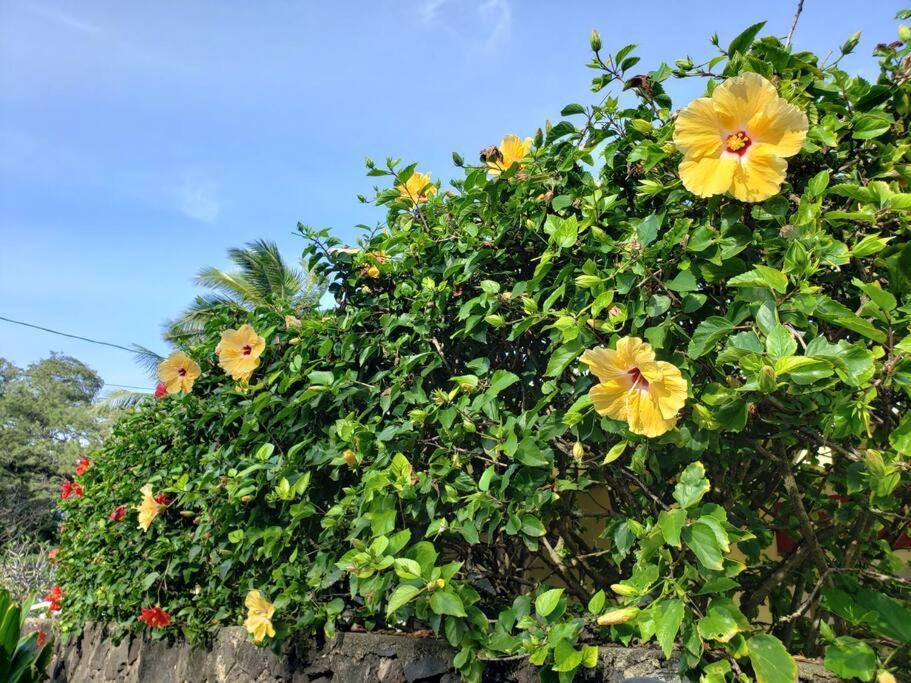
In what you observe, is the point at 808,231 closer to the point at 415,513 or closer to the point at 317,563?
the point at 415,513

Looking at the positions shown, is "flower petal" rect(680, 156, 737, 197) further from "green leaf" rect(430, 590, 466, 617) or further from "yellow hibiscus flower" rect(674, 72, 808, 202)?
"green leaf" rect(430, 590, 466, 617)

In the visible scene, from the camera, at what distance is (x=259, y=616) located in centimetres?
240

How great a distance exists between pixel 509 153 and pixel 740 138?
786 mm

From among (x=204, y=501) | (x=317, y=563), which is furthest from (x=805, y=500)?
(x=204, y=501)

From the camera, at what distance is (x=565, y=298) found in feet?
6.16

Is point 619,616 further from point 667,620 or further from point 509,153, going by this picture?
point 509,153

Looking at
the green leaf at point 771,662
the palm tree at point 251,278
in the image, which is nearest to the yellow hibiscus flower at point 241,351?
the green leaf at point 771,662

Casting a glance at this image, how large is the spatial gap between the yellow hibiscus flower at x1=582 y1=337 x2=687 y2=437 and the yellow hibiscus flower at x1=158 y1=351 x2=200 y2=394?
1980 millimetres

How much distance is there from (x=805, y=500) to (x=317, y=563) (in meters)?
1.58

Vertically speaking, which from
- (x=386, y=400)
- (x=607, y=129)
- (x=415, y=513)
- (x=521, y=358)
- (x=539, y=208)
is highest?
(x=607, y=129)

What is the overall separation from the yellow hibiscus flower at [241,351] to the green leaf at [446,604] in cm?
119

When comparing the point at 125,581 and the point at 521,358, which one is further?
the point at 125,581

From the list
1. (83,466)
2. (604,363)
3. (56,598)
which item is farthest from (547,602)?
(56,598)

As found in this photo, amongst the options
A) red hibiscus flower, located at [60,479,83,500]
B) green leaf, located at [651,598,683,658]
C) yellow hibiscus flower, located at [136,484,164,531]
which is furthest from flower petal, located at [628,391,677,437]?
red hibiscus flower, located at [60,479,83,500]
